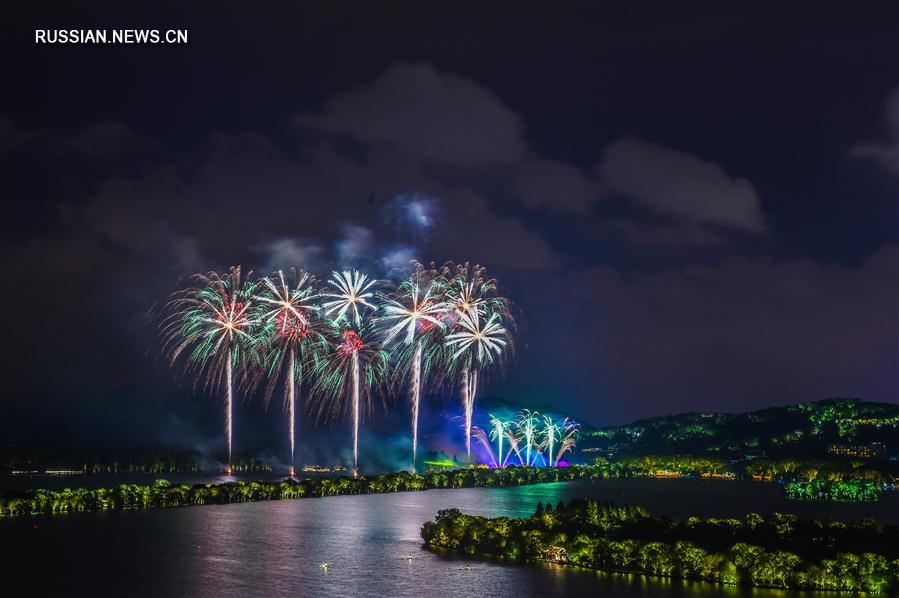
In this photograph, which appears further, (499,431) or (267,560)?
(499,431)

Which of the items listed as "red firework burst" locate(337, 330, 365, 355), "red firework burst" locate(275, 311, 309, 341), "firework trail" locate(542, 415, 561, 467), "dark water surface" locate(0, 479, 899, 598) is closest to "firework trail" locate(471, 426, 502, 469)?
"firework trail" locate(542, 415, 561, 467)

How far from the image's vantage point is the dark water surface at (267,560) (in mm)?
43469

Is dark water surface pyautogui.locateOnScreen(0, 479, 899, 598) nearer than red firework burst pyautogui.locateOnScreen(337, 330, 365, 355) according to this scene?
Yes

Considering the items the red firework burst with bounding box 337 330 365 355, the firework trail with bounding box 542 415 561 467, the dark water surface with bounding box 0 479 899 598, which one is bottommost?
the dark water surface with bounding box 0 479 899 598

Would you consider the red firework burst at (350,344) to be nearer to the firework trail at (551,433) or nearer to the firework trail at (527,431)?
the firework trail at (527,431)

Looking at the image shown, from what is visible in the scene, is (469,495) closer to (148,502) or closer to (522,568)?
(148,502)

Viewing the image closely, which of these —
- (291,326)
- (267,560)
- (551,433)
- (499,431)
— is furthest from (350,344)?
(551,433)

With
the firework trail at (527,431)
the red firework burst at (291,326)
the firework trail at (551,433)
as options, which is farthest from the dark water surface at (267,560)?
the firework trail at (551,433)

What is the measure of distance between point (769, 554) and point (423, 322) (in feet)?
179

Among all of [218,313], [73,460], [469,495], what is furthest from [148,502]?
[73,460]

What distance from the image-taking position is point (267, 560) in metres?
50.8

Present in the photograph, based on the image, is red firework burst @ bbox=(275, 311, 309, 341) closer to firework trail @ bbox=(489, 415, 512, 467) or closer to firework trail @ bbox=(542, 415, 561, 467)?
firework trail @ bbox=(489, 415, 512, 467)

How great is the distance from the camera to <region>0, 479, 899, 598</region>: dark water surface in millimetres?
43469

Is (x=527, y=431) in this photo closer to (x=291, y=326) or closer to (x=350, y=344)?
(x=350, y=344)
